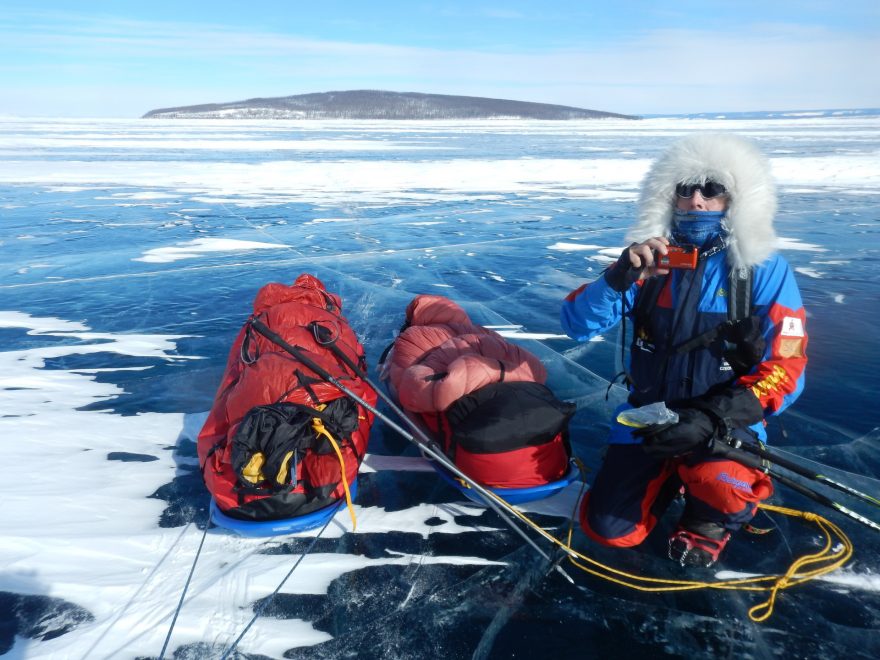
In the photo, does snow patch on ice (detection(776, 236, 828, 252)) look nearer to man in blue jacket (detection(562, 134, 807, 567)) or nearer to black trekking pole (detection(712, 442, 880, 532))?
man in blue jacket (detection(562, 134, 807, 567))

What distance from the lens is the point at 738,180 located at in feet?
7.93

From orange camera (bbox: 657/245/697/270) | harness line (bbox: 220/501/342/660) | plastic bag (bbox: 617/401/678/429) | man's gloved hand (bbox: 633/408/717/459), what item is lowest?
harness line (bbox: 220/501/342/660)

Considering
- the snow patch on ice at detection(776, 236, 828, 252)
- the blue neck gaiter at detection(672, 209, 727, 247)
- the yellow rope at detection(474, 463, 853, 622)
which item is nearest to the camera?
the yellow rope at detection(474, 463, 853, 622)

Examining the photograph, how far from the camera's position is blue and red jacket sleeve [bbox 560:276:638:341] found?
8.48 ft

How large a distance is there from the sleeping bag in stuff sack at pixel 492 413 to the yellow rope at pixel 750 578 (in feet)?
0.60

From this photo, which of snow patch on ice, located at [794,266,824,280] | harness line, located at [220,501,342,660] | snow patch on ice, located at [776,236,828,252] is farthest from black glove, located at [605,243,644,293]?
snow patch on ice, located at [776,236,828,252]

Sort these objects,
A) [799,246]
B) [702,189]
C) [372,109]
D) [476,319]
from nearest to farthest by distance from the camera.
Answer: [702,189] → [476,319] → [799,246] → [372,109]

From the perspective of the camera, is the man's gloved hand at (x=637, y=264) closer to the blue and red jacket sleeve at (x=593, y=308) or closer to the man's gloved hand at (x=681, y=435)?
the blue and red jacket sleeve at (x=593, y=308)

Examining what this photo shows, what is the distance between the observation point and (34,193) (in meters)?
12.0

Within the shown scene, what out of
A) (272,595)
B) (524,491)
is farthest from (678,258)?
(272,595)

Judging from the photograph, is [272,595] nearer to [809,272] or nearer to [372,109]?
[809,272]

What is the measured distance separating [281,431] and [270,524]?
1.29 feet

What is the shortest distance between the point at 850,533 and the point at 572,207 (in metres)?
8.51

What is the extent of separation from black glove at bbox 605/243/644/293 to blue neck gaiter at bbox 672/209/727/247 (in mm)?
335
